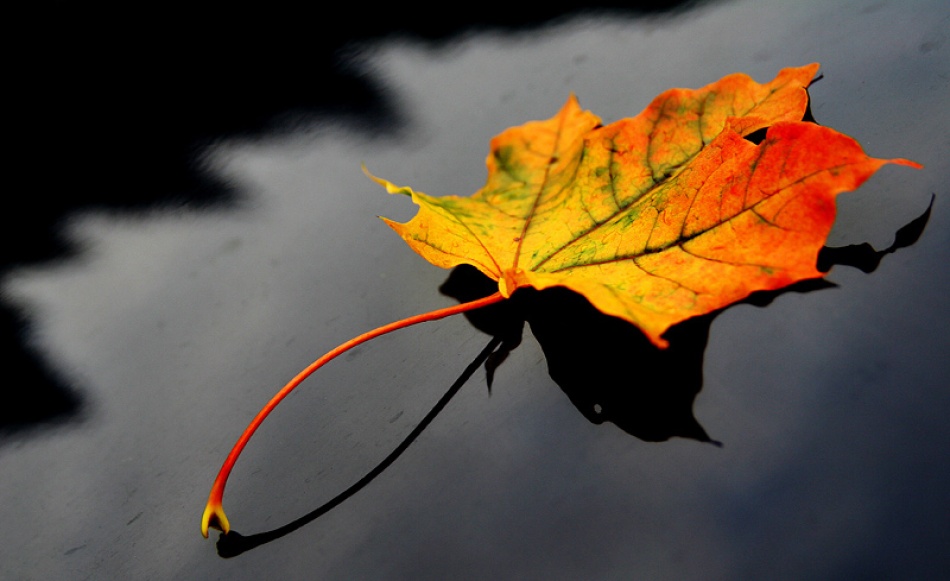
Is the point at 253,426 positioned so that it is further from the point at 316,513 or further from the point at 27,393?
the point at 27,393

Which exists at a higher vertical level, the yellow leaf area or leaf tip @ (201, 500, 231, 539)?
the yellow leaf area

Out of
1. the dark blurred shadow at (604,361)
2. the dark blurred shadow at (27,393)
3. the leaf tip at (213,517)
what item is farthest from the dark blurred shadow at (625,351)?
the dark blurred shadow at (27,393)

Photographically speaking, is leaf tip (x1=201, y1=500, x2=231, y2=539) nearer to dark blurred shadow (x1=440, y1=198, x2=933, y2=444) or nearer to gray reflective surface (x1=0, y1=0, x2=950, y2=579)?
gray reflective surface (x1=0, y1=0, x2=950, y2=579)

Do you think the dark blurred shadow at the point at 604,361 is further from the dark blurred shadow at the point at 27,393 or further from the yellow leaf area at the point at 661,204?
the dark blurred shadow at the point at 27,393

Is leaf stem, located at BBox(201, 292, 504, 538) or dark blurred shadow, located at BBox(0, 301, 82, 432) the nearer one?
leaf stem, located at BBox(201, 292, 504, 538)

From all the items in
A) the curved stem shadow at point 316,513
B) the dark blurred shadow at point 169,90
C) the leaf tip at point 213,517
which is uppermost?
the dark blurred shadow at point 169,90

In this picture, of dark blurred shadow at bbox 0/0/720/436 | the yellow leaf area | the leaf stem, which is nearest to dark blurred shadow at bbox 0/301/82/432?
dark blurred shadow at bbox 0/0/720/436

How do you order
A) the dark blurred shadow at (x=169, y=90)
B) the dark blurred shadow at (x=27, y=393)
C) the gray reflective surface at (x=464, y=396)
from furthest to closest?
the dark blurred shadow at (x=169, y=90) < the dark blurred shadow at (x=27, y=393) < the gray reflective surface at (x=464, y=396)
